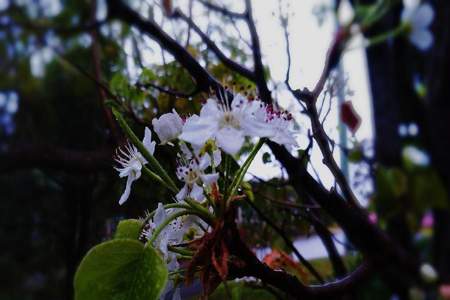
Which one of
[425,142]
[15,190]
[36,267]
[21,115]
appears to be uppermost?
[425,142]

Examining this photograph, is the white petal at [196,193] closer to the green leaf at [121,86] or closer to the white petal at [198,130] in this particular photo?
the white petal at [198,130]

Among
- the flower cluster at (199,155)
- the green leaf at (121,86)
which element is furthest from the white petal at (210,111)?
the green leaf at (121,86)

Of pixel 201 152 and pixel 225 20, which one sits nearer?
pixel 201 152

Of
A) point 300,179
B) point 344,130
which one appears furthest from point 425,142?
point 300,179

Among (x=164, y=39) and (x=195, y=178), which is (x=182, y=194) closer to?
(x=195, y=178)

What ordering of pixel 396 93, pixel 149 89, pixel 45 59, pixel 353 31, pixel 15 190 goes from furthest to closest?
pixel 396 93 → pixel 15 190 → pixel 45 59 → pixel 149 89 → pixel 353 31

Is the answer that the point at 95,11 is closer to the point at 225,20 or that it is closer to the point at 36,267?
the point at 225,20

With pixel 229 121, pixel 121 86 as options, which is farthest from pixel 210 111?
pixel 121 86

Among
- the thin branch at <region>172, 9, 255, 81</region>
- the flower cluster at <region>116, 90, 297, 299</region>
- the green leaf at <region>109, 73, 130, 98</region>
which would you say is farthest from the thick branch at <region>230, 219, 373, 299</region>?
the green leaf at <region>109, 73, 130, 98</region>
